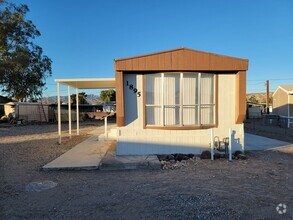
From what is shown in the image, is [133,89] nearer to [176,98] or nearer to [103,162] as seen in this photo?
[176,98]

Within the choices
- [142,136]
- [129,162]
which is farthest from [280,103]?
[129,162]

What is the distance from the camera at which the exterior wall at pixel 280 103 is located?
2764 cm

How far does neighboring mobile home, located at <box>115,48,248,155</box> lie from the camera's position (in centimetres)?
804

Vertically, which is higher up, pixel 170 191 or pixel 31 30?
pixel 31 30

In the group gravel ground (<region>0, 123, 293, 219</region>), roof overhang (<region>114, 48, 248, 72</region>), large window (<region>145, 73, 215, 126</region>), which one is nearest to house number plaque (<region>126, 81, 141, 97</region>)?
large window (<region>145, 73, 215, 126</region>)

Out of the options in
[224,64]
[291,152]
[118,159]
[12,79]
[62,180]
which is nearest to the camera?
[62,180]

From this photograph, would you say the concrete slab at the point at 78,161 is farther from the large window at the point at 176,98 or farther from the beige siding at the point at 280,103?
the beige siding at the point at 280,103

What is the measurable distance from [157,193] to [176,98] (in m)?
4.03

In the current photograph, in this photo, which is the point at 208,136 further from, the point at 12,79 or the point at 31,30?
the point at 31,30

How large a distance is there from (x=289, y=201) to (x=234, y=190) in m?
0.93

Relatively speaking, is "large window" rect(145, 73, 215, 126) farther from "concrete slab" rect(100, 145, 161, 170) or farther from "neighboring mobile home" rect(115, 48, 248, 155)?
"concrete slab" rect(100, 145, 161, 170)

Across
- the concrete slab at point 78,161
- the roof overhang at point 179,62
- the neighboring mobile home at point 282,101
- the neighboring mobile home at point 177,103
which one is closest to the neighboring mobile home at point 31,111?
the concrete slab at point 78,161

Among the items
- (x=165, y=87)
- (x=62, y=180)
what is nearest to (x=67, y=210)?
(x=62, y=180)

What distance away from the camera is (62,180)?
5738 millimetres
